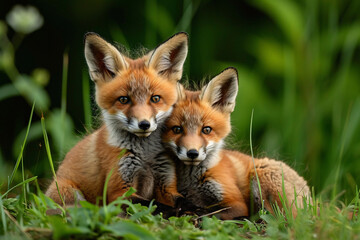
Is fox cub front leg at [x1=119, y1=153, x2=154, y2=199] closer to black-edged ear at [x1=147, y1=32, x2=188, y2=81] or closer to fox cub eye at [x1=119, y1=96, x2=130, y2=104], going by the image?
fox cub eye at [x1=119, y1=96, x2=130, y2=104]

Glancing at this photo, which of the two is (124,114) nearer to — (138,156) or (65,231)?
(138,156)

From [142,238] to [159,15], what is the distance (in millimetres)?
4696

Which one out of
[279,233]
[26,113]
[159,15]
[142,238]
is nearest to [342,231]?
[279,233]

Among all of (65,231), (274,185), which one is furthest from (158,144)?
(65,231)

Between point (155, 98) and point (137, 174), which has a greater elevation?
point (155, 98)

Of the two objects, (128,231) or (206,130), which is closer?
(128,231)

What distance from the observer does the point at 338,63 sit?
290 inches

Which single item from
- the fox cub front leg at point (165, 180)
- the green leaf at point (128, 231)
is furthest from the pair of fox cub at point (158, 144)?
the green leaf at point (128, 231)

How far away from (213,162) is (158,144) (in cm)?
52

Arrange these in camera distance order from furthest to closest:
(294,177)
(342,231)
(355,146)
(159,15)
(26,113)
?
(26,113), (159,15), (355,146), (294,177), (342,231)

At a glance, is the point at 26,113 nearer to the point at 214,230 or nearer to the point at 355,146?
the point at 355,146

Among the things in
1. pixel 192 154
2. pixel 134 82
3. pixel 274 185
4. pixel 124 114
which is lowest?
pixel 274 185

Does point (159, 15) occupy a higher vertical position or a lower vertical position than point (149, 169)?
higher

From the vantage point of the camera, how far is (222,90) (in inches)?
178
